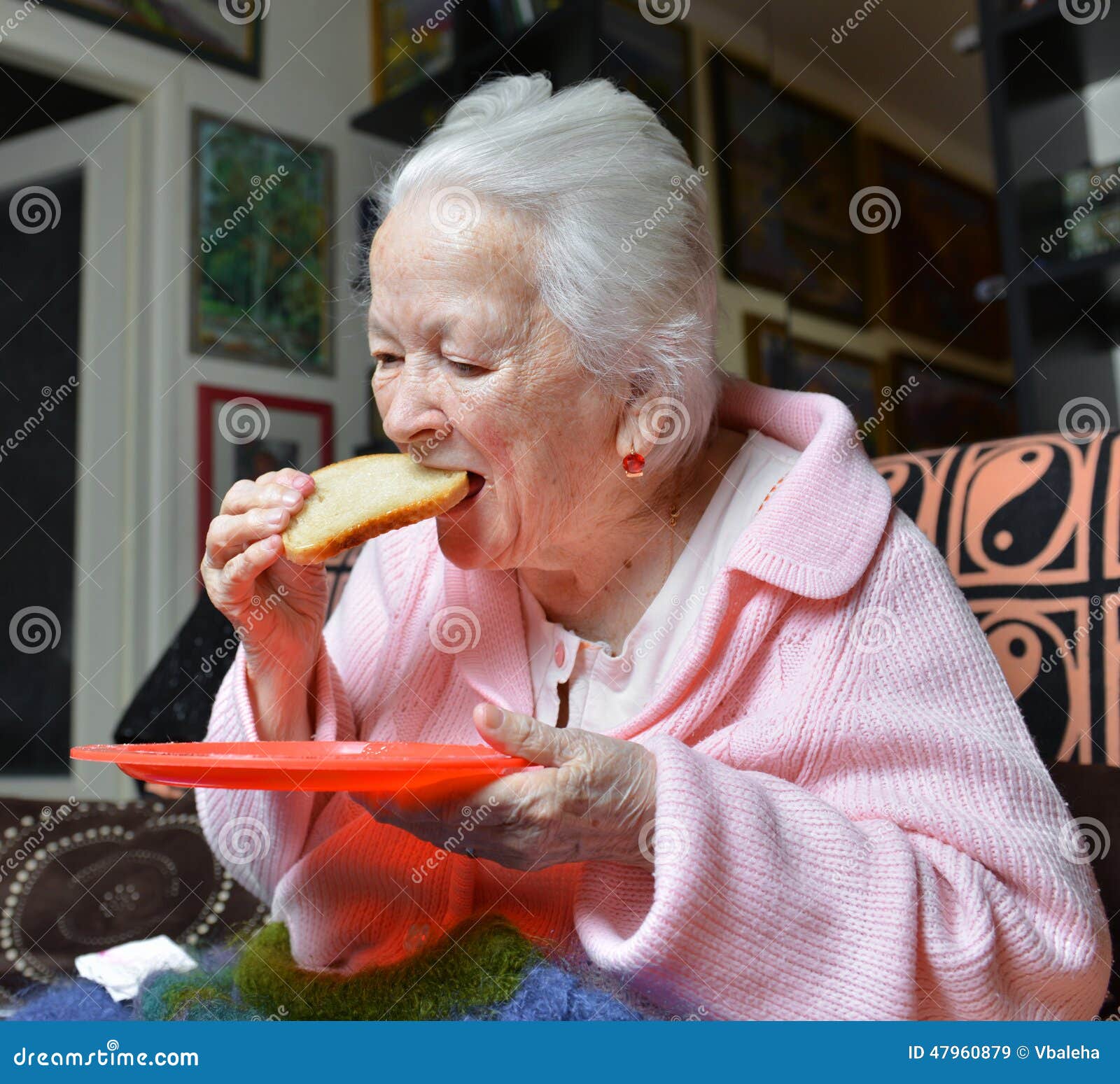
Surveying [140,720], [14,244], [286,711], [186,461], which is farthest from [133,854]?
[14,244]

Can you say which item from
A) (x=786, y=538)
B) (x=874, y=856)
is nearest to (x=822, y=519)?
(x=786, y=538)

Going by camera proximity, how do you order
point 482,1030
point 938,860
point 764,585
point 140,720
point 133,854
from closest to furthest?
point 482,1030
point 938,860
point 764,585
point 133,854
point 140,720

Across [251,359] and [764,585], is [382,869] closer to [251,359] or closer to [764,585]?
[764,585]

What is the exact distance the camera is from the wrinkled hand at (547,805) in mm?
841

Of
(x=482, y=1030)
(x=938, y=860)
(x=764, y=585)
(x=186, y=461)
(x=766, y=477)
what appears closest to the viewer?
(x=482, y=1030)

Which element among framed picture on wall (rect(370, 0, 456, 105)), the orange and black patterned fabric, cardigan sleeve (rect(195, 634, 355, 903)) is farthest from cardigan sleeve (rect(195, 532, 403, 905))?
framed picture on wall (rect(370, 0, 456, 105))

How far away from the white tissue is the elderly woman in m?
0.16

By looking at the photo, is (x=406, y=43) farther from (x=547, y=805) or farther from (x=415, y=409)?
(x=547, y=805)

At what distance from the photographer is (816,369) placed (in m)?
3.09

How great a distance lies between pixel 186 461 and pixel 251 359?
376 millimetres

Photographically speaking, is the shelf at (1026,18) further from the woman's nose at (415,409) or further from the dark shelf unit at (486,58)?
the woman's nose at (415,409)

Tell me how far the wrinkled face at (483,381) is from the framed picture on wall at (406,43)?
96.8 inches

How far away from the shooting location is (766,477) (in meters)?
1.23

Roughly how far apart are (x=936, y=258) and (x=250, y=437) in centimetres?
200
